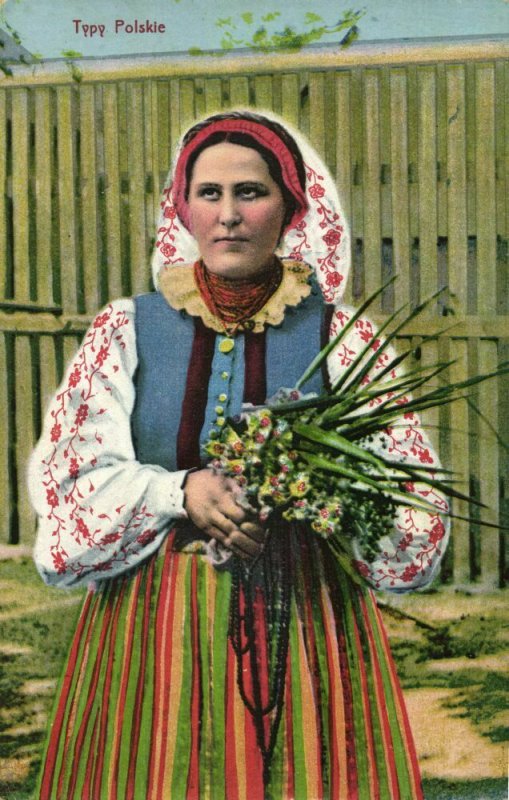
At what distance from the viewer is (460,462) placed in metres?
3.37

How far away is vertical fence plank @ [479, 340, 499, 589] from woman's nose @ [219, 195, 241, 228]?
3.46 ft

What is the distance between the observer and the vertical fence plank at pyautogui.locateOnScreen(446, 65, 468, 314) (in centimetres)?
339

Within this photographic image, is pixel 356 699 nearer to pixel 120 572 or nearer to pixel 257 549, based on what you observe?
pixel 257 549

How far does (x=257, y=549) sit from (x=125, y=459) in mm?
542

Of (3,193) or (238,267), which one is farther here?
(3,193)

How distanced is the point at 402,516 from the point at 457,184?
1.21 m

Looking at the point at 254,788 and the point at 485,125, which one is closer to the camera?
the point at 254,788

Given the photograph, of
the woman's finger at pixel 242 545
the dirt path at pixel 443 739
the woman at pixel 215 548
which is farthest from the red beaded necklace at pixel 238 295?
the dirt path at pixel 443 739

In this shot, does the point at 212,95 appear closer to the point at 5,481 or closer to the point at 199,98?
the point at 199,98

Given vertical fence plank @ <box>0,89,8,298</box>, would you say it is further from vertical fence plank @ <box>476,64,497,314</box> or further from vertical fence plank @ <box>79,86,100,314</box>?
vertical fence plank @ <box>476,64,497,314</box>

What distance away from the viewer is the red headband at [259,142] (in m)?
3.24

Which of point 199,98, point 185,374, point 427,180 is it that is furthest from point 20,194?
point 427,180

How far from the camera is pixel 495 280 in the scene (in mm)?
3406

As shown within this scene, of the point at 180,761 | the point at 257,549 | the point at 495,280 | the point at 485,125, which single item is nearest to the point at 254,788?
the point at 180,761
